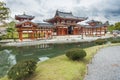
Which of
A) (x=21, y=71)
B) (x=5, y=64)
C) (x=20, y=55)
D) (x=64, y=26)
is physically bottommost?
(x=20, y=55)

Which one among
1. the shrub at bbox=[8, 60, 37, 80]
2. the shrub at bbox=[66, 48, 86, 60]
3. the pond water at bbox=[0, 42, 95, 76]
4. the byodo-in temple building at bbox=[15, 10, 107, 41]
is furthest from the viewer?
the byodo-in temple building at bbox=[15, 10, 107, 41]

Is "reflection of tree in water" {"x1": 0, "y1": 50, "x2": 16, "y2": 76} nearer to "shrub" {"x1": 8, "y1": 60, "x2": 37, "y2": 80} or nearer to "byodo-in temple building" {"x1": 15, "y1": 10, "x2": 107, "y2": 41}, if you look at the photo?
"shrub" {"x1": 8, "y1": 60, "x2": 37, "y2": 80}

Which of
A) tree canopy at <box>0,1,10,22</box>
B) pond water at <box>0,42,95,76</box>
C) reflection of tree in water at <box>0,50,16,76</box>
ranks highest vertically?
tree canopy at <box>0,1,10,22</box>

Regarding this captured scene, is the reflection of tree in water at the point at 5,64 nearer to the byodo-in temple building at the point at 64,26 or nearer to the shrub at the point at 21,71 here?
the shrub at the point at 21,71

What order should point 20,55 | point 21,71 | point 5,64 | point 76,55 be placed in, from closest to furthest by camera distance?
point 21,71
point 76,55
point 5,64
point 20,55

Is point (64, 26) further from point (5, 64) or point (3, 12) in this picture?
point (3, 12)

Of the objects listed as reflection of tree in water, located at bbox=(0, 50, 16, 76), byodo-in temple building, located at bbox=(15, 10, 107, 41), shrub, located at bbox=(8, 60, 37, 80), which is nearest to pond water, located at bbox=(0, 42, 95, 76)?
reflection of tree in water, located at bbox=(0, 50, 16, 76)

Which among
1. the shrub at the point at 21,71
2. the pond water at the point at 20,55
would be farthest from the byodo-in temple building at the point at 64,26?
the shrub at the point at 21,71

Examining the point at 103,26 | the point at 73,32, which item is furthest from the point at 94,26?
the point at 73,32

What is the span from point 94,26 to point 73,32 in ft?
36.7

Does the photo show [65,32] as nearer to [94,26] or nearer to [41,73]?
[94,26]

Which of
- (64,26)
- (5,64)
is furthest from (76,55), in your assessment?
(64,26)

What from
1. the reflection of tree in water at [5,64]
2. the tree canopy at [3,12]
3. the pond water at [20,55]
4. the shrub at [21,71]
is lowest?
the pond water at [20,55]

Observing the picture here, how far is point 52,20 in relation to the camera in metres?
70.4
